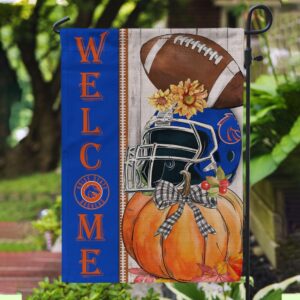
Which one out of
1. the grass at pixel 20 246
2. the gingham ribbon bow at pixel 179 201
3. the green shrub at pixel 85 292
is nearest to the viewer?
the gingham ribbon bow at pixel 179 201

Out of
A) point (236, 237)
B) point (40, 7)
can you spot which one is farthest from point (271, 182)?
point (40, 7)

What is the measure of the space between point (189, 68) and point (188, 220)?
2.27 ft

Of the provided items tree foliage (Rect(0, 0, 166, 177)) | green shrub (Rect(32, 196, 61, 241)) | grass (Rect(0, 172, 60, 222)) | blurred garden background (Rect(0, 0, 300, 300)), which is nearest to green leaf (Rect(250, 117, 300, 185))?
blurred garden background (Rect(0, 0, 300, 300))

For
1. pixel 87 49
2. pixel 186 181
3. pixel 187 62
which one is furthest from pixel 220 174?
pixel 87 49

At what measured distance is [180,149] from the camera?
3.80 m

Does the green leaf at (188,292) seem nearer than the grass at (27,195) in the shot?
Yes

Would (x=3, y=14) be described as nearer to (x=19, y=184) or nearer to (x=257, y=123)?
(x=19, y=184)

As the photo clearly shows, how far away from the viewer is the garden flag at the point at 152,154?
374 cm

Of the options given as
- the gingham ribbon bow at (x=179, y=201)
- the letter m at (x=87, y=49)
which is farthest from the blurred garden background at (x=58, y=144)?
the gingham ribbon bow at (x=179, y=201)

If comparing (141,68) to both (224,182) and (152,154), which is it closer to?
(152,154)

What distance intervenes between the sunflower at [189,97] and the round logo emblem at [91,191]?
478mm

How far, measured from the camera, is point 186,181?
3.80 meters

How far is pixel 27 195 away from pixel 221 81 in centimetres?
767

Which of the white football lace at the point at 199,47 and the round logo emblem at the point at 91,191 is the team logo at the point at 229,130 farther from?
the round logo emblem at the point at 91,191
